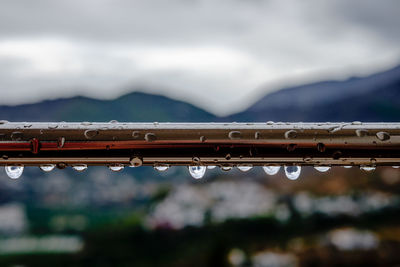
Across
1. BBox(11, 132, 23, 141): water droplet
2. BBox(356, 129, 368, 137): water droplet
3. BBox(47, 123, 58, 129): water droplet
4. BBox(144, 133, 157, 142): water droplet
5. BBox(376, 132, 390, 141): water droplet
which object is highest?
BBox(47, 123, 58, 129): water droplet

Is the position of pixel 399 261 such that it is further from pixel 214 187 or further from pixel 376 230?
pixel 214 187

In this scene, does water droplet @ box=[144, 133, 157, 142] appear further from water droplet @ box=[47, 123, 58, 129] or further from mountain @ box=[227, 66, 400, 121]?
mountain @ box=[227, 66, 400, 121]

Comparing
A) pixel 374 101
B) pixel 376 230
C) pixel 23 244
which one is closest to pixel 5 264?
pixel 23 244

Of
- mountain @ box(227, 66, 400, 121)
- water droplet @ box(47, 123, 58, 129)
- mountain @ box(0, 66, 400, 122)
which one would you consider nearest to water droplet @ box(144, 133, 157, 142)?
water droplet @ box(47, 123, 58, 129)

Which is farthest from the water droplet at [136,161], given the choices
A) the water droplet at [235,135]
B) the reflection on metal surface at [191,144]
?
the water droplet at [235,135]

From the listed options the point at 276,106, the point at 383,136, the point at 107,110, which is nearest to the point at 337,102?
the point at 276,106

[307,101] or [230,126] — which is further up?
[307,101]
